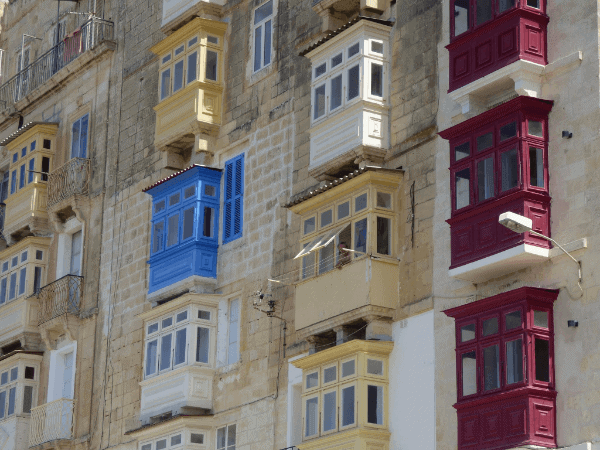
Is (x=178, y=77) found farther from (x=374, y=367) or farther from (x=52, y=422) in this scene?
(x=374, y=367)

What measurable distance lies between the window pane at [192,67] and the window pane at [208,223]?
12.4ft

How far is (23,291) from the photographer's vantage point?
4119 centimetres

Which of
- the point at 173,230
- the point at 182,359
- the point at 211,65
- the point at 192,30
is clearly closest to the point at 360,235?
the point at 182,359

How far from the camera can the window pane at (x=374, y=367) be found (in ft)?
91.7

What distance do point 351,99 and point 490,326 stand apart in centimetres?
727

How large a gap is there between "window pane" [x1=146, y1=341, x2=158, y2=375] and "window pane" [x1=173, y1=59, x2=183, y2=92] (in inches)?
267

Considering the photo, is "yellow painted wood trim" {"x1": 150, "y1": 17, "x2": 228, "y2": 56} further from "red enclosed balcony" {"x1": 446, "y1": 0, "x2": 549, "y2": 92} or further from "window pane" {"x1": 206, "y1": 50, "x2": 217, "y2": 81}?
"red enclosed balcony" {"x1": 446, "y1": 0, "x2": 549, "y2": 92}

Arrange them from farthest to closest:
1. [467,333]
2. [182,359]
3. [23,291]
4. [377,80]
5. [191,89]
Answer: [23,291]
[191,89]
[182,359]
[377,80]
[467,333]

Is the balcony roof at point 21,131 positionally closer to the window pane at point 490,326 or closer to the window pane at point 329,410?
the window pane at point 329,410

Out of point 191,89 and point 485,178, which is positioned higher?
point 191,89

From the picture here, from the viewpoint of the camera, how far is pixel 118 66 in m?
40.6

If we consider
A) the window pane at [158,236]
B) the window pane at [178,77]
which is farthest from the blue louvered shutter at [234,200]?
the window pane at [178,77]

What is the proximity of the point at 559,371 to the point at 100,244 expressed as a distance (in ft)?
58.8

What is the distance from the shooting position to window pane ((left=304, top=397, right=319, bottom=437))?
28.8m
